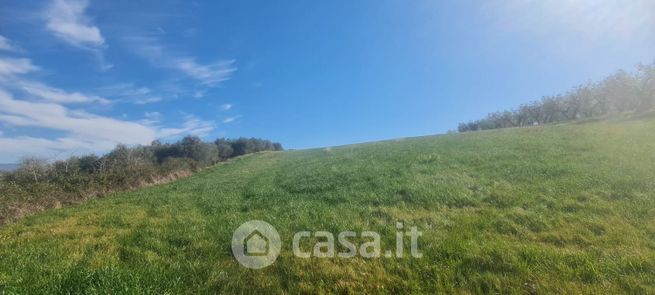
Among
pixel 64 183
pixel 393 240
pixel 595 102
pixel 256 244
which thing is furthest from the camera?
pixel 595 102

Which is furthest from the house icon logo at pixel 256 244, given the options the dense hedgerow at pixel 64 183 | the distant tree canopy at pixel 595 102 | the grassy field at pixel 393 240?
the distant tree canopy at pixel 595 102

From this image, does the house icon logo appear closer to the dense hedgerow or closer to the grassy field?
the grassy field

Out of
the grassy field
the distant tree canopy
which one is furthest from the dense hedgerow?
the distant tree canopy

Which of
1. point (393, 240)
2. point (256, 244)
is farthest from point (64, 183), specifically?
point (393, 240)

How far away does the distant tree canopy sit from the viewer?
64.4 meters

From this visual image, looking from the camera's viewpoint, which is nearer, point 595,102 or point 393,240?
point 393,240

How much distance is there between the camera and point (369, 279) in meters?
5.77

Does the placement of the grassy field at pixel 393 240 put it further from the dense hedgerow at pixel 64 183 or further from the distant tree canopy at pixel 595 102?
the distant tree canopy at pixel 595 102

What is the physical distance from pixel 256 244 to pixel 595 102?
98.8m

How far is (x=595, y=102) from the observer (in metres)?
79.1

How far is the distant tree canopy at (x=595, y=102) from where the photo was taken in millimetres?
64375

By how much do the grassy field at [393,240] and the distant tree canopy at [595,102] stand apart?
6742cm

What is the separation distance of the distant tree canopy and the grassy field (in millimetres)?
67422

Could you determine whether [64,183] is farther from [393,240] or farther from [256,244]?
[393,240]
